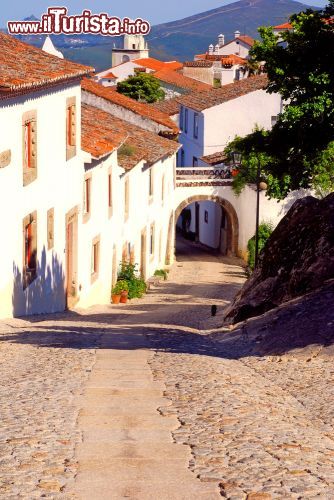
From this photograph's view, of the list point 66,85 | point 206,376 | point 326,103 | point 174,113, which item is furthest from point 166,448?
point 174,113

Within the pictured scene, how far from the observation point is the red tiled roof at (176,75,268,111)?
62.8 m

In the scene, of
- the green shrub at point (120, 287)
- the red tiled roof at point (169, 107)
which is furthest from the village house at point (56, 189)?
the red tiled roof at point (169, 107)

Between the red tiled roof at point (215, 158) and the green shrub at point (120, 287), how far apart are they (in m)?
22.1

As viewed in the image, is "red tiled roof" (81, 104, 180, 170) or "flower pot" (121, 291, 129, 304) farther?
"flower pot" (121, 291, 129, 304)

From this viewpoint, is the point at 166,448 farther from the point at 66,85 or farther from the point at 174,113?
the point at 174,113

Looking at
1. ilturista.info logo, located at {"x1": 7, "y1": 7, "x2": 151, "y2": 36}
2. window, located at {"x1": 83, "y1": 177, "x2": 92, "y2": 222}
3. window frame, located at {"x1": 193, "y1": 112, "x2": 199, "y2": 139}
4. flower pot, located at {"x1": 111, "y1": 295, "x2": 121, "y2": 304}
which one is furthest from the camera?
ilturista.info logo, located at {"x1": 7, "y1": 7, "x2": 151, "y2": 36}

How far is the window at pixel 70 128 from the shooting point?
84.6 feet

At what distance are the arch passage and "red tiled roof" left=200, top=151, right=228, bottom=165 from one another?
312 cm

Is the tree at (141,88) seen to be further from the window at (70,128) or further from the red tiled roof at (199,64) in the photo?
the window at (70,128)

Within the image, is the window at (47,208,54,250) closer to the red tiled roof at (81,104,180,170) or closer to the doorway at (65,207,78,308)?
the doorway at (65,207,78,308)

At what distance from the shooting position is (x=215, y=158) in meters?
58.9

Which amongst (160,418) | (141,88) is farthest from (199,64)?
(160,418)

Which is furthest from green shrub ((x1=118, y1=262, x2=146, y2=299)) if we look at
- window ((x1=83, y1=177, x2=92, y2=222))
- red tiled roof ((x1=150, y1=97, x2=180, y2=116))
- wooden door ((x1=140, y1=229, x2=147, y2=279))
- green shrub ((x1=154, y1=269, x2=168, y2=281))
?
red tiled roof ((x1=150, y1=97, x2=180, y2=116))

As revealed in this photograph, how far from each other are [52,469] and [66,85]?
18.0 meters
